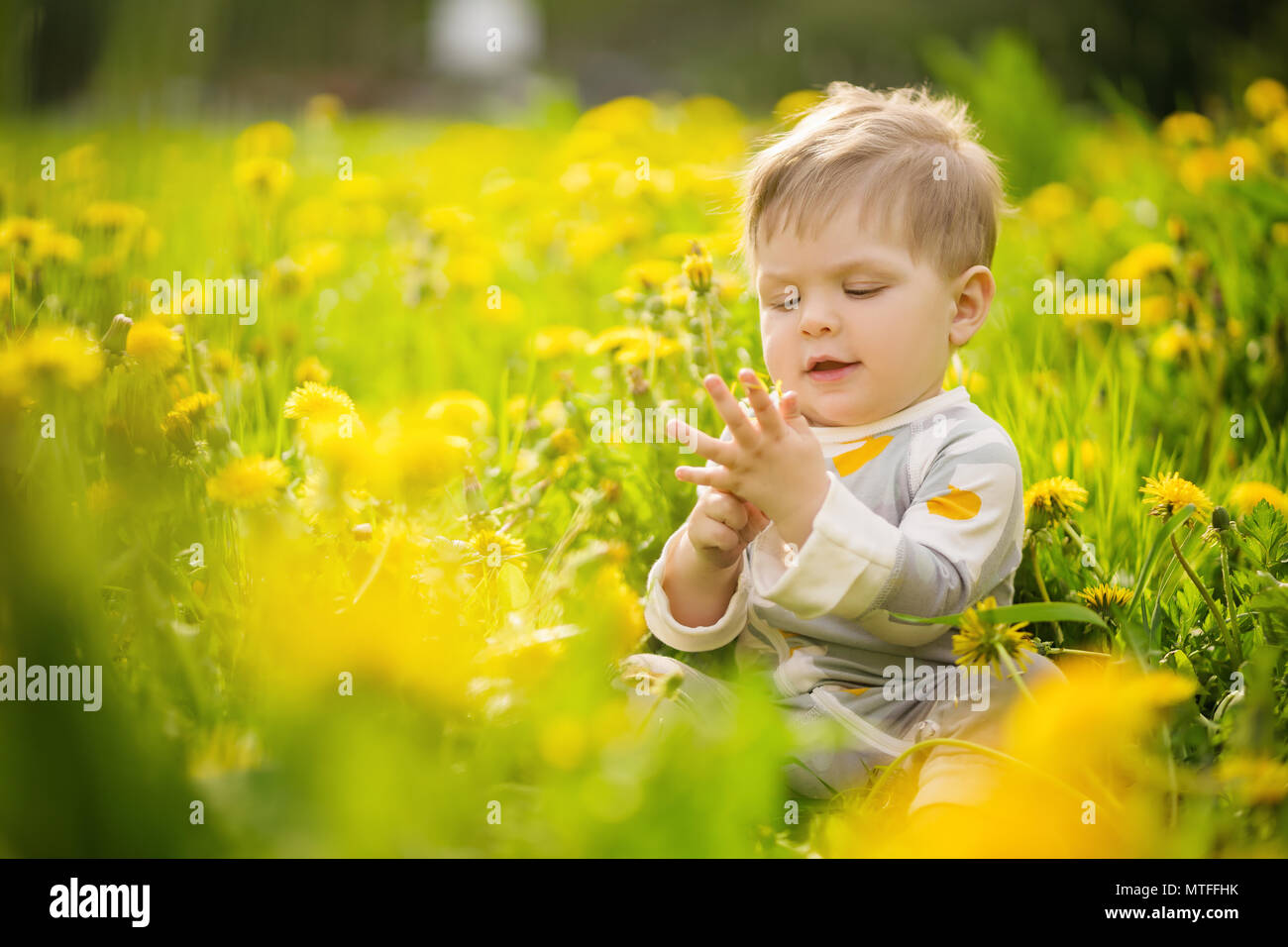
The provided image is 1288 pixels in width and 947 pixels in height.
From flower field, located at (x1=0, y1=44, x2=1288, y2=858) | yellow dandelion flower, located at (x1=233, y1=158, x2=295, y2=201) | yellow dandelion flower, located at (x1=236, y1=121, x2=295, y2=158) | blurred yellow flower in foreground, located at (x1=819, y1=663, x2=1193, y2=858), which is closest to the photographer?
flower field, located at (x1=0, y1=44, x2=1288, y2=858)

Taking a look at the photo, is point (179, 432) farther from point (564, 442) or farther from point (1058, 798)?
point (1058, 798)

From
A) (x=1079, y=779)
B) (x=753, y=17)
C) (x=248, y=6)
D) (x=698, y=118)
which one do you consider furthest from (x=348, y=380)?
(x=753, y=17)

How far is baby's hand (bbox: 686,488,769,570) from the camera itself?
1.36 m

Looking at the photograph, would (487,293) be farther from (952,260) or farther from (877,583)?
(877,583)

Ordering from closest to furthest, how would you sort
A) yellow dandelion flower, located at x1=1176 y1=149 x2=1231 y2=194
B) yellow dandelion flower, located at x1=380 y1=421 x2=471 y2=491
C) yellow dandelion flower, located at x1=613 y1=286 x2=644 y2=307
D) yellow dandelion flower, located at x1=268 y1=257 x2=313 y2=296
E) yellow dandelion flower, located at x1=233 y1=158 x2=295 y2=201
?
yellow dandelion flower, located at x1=380 y1=421 x2=471 y2=491 < yellow dandelion flower, located at x1=613 y1=286 x2=644 y2=307 < yellow dandelion flower, located at x1=268 y1=257 x2=313 y2=296 < yellow dandelion flower, located at x1=233 y1=158 x2=295 y2=201 < yellow dandelion flower, located at x1=1176 y1=149 x2=1231 y2=194

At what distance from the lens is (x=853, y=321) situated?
1.39m

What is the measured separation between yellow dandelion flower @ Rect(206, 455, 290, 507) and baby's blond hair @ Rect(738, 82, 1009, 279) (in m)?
0.76

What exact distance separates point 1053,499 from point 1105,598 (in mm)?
154

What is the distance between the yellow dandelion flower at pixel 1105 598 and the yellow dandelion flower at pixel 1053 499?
11 cm

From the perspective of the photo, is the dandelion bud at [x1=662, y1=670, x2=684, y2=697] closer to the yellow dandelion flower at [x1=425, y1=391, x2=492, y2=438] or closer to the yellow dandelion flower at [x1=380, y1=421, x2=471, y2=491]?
the yellow dandelion flower at [x1=380, y1=421, x2=471, y2=491]

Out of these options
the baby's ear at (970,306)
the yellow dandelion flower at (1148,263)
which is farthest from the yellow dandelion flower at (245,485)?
the yellow dandelion flower at (1148,263)

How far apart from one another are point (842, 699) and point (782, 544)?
0.72ft

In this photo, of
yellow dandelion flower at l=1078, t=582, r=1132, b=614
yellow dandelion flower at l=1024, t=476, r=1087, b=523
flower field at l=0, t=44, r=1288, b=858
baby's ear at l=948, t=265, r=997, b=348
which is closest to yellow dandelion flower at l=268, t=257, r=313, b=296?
flower field at l=0, t=44, r=1288, b=858

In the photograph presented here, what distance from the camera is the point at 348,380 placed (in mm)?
2436
